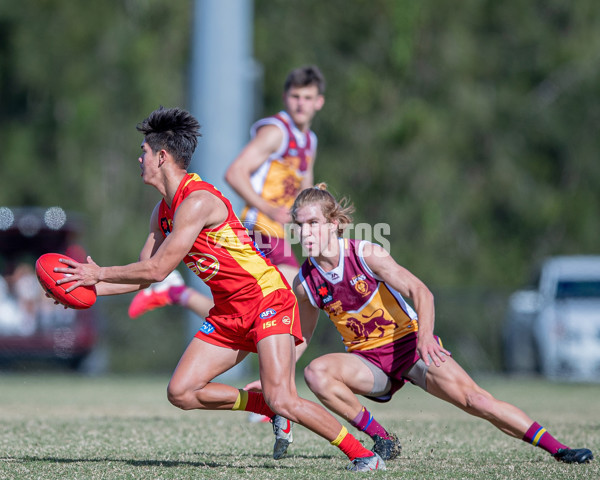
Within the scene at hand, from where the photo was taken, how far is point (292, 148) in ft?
23.5

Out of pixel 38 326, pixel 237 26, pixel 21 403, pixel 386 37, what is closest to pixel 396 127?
pixel 386 37

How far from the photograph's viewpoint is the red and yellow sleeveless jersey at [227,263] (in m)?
5.07

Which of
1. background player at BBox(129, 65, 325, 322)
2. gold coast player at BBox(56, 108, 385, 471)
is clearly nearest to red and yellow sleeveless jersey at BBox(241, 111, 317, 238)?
background player at BBox(129, 65, 325, 322)

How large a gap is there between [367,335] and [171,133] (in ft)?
4.98

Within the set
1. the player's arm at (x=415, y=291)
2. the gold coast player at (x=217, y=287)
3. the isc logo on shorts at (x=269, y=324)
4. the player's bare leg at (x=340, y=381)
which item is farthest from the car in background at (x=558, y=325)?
the isc logo on shorts at (x=269, y=324)

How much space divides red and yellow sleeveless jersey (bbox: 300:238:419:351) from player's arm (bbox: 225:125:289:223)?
1.40 metres

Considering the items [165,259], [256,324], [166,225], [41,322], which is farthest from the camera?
[41,322]

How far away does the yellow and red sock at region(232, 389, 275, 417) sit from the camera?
532 cm

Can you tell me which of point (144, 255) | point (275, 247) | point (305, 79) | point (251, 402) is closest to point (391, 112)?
point (305, 79)

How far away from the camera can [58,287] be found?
493 cm

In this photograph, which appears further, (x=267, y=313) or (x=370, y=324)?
(x=370, y=324)

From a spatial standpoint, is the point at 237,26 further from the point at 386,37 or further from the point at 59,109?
the point at 59,109

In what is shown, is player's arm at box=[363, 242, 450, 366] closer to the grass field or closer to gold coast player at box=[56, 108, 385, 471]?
gold coast player at box=[56, 108, 385, 471]

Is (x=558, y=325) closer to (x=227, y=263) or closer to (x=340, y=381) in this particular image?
(x=340, y=381)
